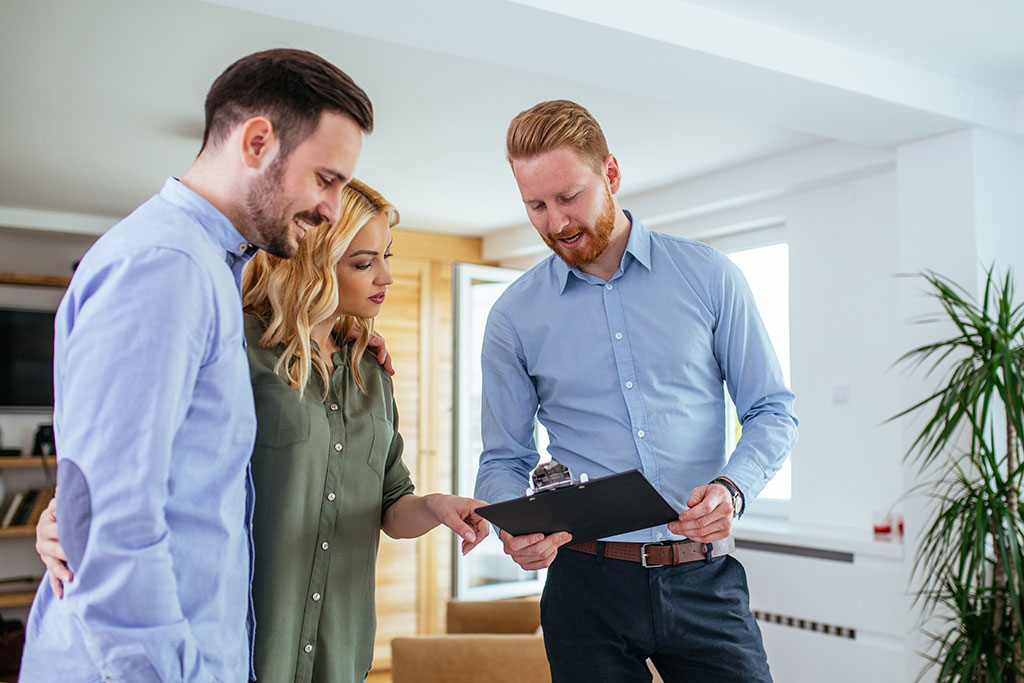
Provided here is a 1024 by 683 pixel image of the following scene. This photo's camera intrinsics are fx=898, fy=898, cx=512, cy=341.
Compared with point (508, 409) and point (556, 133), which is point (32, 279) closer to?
point (508, 409)

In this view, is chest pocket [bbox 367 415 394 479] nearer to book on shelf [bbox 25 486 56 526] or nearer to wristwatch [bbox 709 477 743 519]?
wristwatch [bbox 709 477 743 519]

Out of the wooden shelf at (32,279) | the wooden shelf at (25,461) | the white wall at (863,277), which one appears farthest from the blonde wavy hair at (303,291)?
the wooden shelf at (32,279)

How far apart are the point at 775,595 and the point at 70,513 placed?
3549 millimetres

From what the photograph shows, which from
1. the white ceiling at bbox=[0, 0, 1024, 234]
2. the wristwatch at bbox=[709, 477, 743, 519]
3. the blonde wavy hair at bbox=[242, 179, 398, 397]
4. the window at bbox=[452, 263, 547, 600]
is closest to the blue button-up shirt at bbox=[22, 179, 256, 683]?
the blonde wavy hair at bbox=[242, 179, 398, 397]

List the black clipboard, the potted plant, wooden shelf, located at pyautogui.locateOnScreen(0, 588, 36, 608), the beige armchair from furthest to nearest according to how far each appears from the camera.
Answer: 1. wooden shelf, located at pyautogui.locateOnScreen(0, 588, 36, 608)
2. the beige armchair
3. the potted plant
4. the black clipboard

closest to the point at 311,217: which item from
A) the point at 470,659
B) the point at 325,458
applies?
the point at 325,458

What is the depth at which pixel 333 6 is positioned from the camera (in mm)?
2334

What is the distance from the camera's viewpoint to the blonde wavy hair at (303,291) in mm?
1485

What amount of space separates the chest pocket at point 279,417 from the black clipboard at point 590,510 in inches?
12.7

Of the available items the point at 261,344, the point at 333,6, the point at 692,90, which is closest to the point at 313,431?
the point at 261,344

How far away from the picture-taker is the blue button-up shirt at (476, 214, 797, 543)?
67.1 inches

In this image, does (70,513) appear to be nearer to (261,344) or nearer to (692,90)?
(261,344)

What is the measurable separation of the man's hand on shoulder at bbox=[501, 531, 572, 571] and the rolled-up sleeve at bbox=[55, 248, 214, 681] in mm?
662

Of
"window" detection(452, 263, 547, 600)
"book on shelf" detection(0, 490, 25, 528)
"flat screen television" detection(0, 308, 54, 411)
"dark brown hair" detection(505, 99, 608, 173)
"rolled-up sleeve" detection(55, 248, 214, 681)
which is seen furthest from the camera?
"flat screen television" detection(0, 308, 54, 411)
